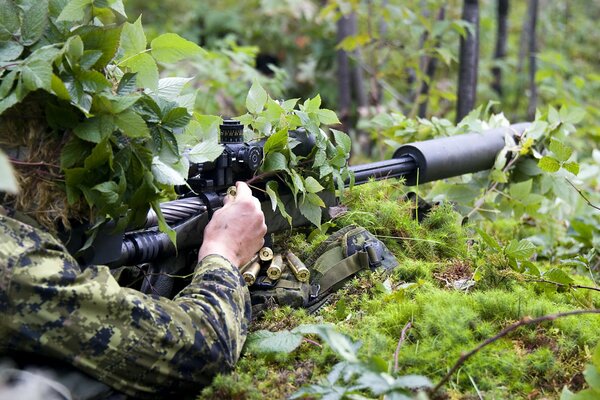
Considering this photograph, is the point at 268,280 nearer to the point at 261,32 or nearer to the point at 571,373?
the point at 571,373

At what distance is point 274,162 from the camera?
10.5 feet

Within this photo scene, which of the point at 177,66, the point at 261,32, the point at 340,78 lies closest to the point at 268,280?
the point at 340,78

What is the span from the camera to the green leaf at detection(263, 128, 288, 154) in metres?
3.15

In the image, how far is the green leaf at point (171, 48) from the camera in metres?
2.78

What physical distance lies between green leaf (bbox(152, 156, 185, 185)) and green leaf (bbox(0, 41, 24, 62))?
1.95 ft

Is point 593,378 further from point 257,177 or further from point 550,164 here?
point 257,177

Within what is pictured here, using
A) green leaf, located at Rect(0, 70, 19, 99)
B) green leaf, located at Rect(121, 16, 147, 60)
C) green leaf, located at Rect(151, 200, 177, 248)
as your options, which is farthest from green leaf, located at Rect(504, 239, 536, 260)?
green leaf, located at Rect(0, 70, 19, 99)

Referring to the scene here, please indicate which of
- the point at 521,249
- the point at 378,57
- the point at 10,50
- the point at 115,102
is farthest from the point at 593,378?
the point at 378,57

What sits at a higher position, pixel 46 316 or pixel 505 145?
pixel 46 316

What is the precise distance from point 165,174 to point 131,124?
10.0 inches

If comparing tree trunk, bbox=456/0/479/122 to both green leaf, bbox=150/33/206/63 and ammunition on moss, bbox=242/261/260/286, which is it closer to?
ammunition on moss, bbox=242/261/260/286

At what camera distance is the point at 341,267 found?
10.7ft

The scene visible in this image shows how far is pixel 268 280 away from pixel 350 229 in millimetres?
534

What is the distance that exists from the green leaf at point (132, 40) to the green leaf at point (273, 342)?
1.22 metres
